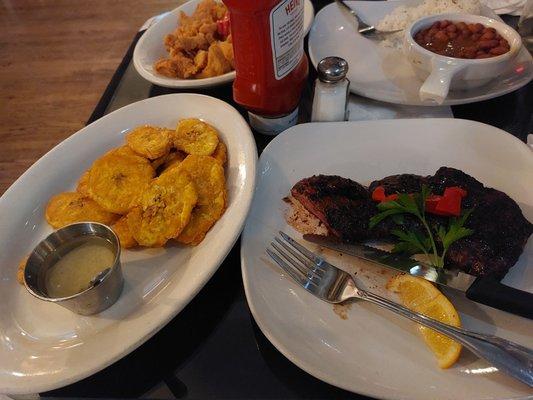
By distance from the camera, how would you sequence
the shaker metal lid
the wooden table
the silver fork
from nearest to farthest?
the silver fork, the shaker metal lid, the wooden table

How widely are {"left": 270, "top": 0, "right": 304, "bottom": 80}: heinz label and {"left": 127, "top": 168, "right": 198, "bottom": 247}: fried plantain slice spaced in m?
0.52

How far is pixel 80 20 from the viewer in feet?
14.1

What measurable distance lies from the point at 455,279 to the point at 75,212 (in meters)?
1.11

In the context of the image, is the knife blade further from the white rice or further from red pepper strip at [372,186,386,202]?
the white rice

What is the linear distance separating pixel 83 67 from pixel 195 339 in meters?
3.40

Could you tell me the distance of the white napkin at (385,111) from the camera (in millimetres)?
1569

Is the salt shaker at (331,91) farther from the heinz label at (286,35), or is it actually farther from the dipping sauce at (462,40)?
the dipping sauce at (462,40)

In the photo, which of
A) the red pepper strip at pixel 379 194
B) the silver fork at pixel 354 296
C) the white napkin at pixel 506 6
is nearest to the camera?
the silver fork at pixel 354 296

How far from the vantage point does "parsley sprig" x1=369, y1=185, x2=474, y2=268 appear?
1.08 meters

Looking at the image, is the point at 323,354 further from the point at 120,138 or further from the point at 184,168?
the point at 120,138

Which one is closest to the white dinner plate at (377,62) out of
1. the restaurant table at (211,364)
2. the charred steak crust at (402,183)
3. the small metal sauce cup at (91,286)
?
the charred steak crust at (402,183)

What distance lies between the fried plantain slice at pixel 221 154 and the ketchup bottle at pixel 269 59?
0.24m

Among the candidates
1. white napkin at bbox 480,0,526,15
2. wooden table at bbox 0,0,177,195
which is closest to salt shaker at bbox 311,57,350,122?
white napkin at bbox 480,0,526,15

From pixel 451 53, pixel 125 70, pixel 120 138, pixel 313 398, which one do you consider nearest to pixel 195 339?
pixel 313 398
